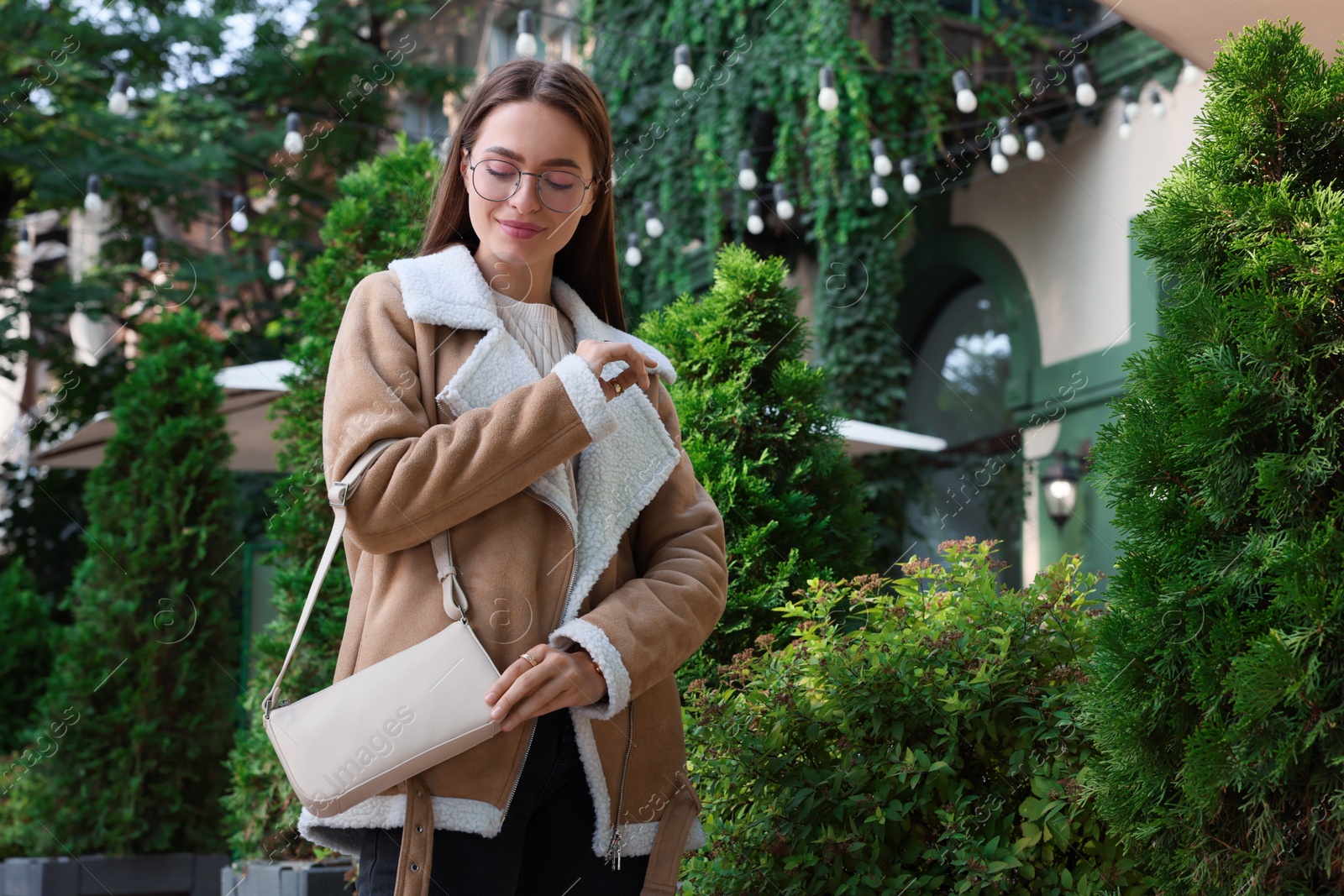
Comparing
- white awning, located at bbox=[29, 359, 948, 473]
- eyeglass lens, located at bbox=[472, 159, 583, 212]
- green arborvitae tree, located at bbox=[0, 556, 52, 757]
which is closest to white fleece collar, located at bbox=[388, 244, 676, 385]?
eyeglass lens, located at bbox=[472, 159, 583, 212]

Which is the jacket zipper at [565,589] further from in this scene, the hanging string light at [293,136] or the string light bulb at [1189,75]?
the string light bulb at [1189,75]

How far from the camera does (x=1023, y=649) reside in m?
2.79

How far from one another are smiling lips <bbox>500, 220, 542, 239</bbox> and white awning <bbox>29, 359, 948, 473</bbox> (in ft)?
15.4

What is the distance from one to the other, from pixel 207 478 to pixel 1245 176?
6.15 m

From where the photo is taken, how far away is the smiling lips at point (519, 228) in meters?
1.90

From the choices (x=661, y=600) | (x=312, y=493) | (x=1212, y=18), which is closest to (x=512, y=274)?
(x=661, y=600)

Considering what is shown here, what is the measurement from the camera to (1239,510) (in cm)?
174

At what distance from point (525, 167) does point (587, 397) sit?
406 millimetres

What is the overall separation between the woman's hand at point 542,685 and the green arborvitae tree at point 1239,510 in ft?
2.67

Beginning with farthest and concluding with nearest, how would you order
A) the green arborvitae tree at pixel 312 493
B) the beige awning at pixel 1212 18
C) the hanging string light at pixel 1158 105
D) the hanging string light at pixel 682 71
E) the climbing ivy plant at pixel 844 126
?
1. the climbing ivy plant at pixel 844 126
2. the hanging string light at pixel 1158 105
3. the hanging string light at pixel 682 71
4. the green arborvitae tree at pixel 312 493
5. the beige awning at pixel 1212 18

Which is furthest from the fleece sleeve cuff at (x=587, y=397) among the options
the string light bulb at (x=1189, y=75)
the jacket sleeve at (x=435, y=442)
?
the string light bulb at (x=1189, y=75)

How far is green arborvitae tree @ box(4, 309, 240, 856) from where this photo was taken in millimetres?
6398

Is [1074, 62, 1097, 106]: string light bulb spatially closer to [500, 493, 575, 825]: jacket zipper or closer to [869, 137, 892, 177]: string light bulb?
[869, 137, 892, 177]: string light bulb

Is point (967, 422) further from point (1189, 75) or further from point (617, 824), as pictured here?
point (617, 824)
